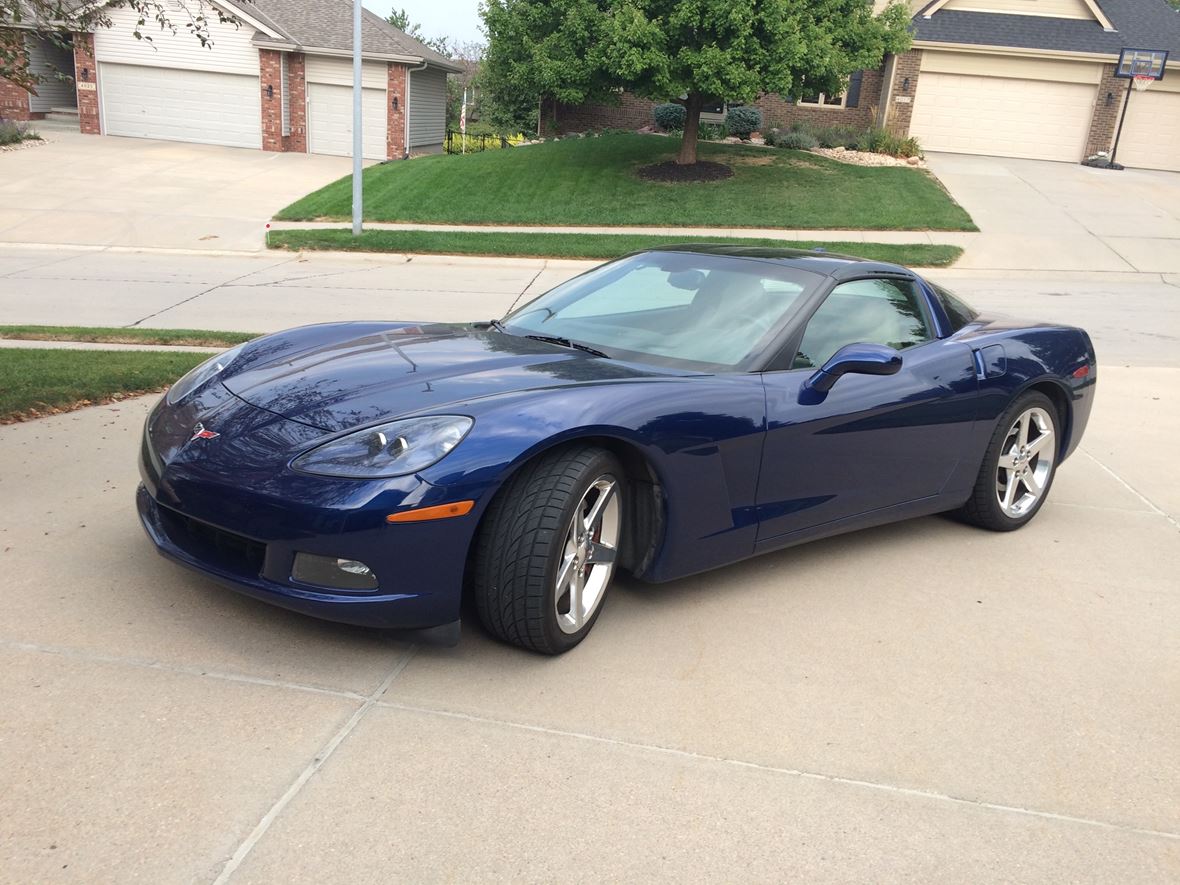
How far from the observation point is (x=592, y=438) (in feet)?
11.7

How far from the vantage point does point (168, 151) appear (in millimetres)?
28219

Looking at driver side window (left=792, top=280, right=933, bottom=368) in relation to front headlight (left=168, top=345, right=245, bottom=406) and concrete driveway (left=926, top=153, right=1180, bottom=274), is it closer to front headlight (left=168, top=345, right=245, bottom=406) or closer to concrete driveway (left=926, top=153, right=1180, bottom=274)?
front headlight (left=168, top=345, right=245, bottom=406)

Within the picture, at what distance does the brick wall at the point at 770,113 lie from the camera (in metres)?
30.9

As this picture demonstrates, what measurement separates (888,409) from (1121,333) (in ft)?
29.2

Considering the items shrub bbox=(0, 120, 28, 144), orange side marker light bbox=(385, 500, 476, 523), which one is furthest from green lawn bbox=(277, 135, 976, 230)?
orange side marker light bbox=(385, 500, 476, 523)

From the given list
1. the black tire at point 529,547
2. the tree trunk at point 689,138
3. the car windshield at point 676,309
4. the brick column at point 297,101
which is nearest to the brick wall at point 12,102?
the brick column at point 297,101

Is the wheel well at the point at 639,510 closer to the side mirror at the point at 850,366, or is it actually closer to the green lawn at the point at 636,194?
the side mirror at the point at 850,366

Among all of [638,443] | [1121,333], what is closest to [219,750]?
[638,443]

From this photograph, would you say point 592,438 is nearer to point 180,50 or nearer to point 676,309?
point 676,309

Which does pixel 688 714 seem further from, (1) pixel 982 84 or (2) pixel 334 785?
(1) pixel 982 84

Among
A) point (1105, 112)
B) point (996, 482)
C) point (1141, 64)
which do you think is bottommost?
point (996, 482)

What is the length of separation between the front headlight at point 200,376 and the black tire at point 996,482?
11.3 feet

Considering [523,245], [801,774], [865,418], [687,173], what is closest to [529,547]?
[801,774]

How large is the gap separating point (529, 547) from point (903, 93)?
29060 millimetres
